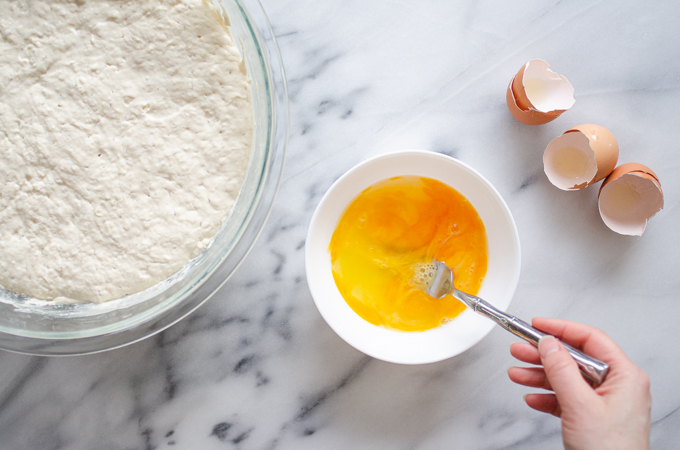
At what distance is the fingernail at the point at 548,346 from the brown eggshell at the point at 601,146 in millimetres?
466

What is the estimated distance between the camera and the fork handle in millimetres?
872

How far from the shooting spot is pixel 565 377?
82cm

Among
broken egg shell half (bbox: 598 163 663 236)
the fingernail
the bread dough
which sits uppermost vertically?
the bread dough

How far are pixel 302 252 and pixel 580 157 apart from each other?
78 centimetres

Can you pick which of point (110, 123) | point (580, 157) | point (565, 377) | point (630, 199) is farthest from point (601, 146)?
point (110, 123)

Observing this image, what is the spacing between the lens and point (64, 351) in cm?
97

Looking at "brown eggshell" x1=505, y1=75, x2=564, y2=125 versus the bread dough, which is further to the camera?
"brown eggshell" x1=505, y1=75, x2=564, y2=125

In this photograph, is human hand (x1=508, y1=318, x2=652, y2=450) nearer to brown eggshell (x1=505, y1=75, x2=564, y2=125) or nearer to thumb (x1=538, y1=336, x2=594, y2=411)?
thumb (x1=538, y1=336, x2=594, y2=411)

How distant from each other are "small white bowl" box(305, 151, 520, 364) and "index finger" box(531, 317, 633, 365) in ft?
0.42

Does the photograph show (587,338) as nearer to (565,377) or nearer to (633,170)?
(565,377)

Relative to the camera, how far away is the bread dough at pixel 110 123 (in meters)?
0.95

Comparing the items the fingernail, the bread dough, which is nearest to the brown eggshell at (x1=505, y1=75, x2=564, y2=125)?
the fingernail

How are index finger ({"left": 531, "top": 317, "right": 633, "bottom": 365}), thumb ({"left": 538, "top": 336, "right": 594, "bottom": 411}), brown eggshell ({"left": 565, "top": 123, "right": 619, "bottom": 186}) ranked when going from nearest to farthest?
thumb ({"left": 538, "top": 336, "right": 594, "bottom": 411}), index finger ({"left": 531, "top": 317, "right": 633, "bottom": 365}), brown eggshell ({"left": 565, "top": 123, "right": 619, "bottom": 186})

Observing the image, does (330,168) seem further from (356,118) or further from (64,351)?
(64,351)
